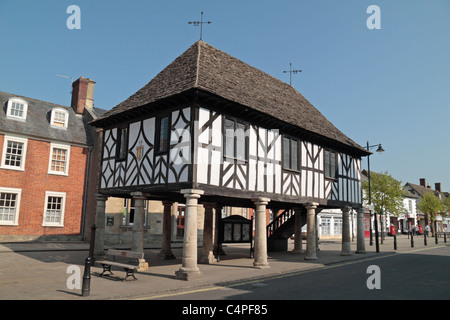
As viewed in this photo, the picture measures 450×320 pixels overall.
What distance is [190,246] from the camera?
11.0 meters

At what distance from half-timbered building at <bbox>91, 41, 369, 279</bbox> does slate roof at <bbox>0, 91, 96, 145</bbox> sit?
31.2 ft

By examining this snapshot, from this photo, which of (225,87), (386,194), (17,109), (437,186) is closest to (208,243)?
(225,87)

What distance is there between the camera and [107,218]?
927 inches

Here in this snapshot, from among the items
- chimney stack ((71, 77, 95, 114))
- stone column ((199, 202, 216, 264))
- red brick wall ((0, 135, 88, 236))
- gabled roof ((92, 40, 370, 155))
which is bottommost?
stone column ((199, 202, 216, 264))

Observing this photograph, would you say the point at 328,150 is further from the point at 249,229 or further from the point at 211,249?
the point at 211,249

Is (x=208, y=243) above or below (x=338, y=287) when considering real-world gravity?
above

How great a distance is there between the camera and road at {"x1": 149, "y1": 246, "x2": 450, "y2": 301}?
8.43 metres

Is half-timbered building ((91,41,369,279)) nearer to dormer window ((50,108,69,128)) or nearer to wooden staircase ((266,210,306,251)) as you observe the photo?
wooden staircase ((266,210,306,251))

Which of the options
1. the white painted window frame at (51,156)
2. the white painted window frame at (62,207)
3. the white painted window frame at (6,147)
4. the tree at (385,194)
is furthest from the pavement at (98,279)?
the tree at (385,194)

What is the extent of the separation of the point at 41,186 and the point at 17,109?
556 centimetres

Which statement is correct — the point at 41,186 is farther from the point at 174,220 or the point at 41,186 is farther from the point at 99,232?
the point at 99,232

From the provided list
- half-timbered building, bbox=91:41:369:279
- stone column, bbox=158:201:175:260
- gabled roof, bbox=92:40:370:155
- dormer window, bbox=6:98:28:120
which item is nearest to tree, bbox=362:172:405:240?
gabled roof, bbox=92:40:370:155
